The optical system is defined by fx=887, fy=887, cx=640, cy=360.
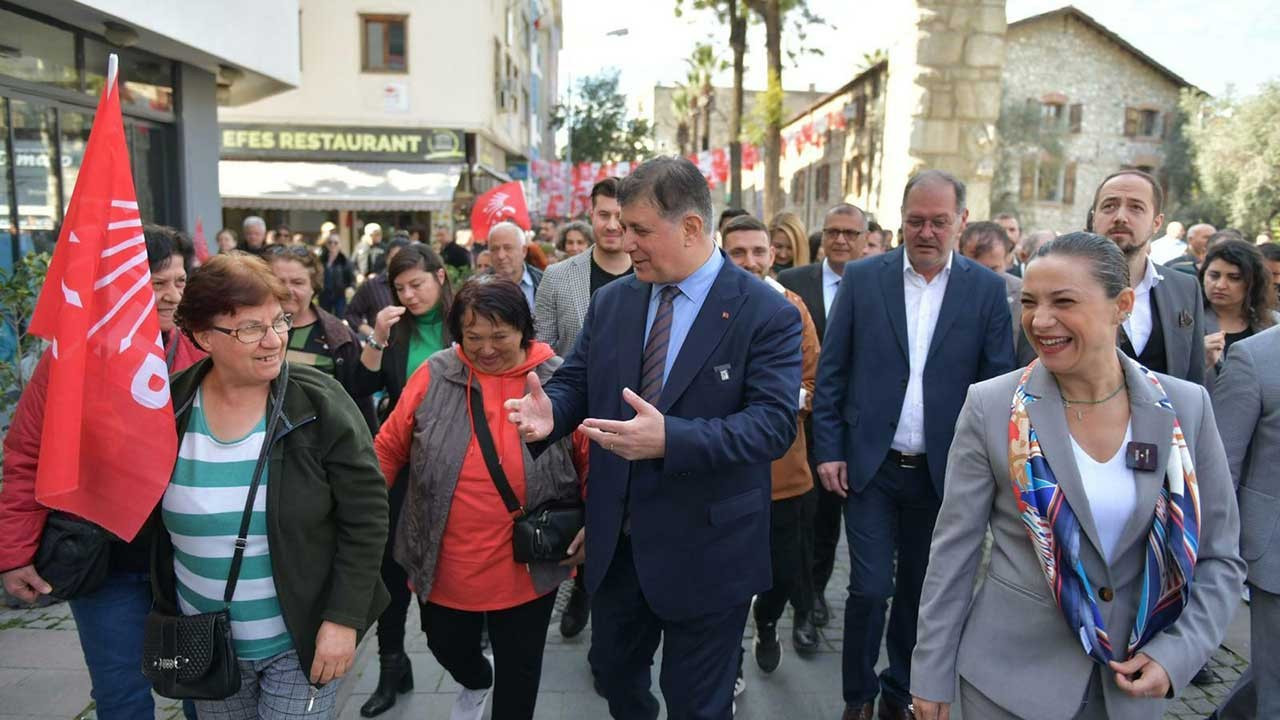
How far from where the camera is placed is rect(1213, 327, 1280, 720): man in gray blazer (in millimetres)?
2977

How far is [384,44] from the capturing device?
23.2 m

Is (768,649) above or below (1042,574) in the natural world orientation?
below

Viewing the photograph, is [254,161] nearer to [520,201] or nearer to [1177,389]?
[520,201]

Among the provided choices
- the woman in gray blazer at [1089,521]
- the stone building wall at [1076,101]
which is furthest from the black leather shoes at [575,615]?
the stone building wall at [1076,101]

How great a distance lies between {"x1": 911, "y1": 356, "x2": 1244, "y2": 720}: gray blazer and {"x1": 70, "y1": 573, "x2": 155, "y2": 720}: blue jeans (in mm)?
2372

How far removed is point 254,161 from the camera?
890 inches

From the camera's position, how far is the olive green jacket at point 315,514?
249 cm

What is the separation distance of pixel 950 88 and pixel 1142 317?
781 cm

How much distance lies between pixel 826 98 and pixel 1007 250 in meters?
36.1

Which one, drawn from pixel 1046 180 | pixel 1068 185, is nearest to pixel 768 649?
pixel 1046 180

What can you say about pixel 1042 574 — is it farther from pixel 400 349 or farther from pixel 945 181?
pixel 400 349

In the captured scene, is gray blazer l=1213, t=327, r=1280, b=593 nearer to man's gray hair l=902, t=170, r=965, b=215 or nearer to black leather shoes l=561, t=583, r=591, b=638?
man's gray hair l=902, t=170, r=965, b=215

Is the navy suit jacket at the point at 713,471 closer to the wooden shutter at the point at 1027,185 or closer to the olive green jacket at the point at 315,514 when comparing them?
the olive green jacket at the point at 315,514

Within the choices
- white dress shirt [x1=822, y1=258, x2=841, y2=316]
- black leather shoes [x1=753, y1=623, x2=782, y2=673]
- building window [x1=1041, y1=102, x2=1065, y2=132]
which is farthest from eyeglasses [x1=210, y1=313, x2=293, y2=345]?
building window [x1=1041, y1=102, x2=1065, y2=132]
